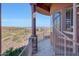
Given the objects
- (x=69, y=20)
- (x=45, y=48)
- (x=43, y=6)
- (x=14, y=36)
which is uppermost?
(x=43, y=6)

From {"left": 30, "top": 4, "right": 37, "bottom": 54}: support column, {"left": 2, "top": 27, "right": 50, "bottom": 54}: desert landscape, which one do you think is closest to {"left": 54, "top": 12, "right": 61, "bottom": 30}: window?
{"left": 2, "top": 27, "right": 50, "bottom": 54}: desert landscape

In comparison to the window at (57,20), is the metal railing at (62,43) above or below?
below

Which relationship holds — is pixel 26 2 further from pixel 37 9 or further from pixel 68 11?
pixel 68 11

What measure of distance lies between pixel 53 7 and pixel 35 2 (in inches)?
10.7

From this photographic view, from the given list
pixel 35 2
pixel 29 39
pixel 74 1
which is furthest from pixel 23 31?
pixel 74 1

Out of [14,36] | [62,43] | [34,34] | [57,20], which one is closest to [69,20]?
[57,20]

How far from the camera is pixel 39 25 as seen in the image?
4.41m

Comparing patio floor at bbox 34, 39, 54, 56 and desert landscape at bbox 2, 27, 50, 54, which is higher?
desert landscape at bbox 2, 27, 50, 54

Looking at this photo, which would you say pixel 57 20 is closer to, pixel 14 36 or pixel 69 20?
pixel 69 20

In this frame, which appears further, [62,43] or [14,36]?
[62,43]

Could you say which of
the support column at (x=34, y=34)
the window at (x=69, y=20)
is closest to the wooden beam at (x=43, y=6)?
the support column at (x=34, y=34)

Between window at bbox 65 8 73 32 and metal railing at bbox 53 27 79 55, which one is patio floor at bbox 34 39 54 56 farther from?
window at bbox 65 8 73 32

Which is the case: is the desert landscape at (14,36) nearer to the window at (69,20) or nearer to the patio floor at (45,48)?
the patio floor at (45,48)

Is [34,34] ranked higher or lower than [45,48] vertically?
higher
